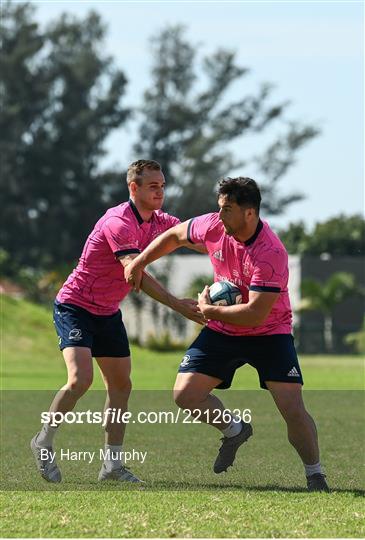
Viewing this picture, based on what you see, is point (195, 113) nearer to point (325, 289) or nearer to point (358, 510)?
point (325, 289)

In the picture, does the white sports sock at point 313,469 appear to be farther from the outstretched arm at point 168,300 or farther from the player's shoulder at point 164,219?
the player's shoulder at point 164,219

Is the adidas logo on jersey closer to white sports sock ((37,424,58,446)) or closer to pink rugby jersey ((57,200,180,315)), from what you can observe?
pink rugby jersey ((57,200,180,315))

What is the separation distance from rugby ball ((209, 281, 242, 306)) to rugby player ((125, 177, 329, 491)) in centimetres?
6

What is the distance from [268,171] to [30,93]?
1346cm

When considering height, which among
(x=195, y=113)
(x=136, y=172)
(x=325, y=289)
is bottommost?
(x=325, y=289)

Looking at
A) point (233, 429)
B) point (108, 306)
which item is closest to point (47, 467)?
point (108, 306)

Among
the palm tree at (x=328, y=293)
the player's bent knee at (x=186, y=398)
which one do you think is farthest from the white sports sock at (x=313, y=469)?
the palm tree at (x=328, y=293)

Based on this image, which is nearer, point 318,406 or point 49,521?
point 49,521

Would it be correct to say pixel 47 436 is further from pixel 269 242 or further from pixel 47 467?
→ pixel 269 242

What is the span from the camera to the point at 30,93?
68.1 meters

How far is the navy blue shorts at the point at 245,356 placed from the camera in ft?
31.0

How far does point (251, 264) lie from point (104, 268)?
5.33 feet

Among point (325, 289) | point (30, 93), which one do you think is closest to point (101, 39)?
point (30, 93)

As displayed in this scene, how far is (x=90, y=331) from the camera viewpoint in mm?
10297
